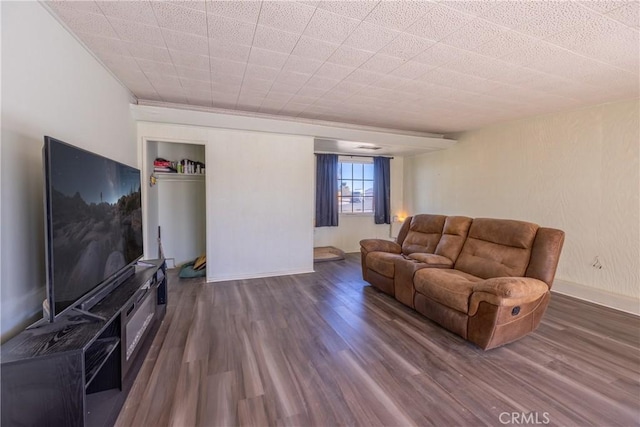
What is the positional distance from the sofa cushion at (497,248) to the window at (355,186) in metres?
3.08

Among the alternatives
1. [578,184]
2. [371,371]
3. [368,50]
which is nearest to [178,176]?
[368,50]

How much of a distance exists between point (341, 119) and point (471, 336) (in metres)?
3.25

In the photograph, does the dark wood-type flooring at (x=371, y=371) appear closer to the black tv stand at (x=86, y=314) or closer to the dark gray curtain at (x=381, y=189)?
the black tv stand at (x=86, y=314)

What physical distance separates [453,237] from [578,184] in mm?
1771

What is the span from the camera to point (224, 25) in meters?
1.84

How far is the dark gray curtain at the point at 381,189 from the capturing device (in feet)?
20.0

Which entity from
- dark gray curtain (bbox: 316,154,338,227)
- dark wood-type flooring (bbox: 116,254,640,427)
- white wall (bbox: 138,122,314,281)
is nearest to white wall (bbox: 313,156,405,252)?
dark gray curtain (bbox: 316,154,338,227)

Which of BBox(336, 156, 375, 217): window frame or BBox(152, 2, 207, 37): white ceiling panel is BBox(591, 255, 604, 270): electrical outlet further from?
BBox(152, 2, 207, 37): white ceiling panel

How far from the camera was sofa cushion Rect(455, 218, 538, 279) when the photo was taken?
2.57 m

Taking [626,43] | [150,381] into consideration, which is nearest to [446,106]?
[626,43]

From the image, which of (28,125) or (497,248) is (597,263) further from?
(28,125)

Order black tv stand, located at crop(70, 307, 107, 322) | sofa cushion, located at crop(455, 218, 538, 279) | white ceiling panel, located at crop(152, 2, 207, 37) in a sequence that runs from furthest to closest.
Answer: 1. sofa cushion, located at crop(455, 218, 538, 279)
2. white ceiling panel, located at crop(152, 2, 207, 37)
3. black tv stand, located at crop(70, 307, 107, 322)

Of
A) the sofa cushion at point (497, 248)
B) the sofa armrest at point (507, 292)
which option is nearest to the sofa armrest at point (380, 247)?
the sofa cushion at point (497, 248)

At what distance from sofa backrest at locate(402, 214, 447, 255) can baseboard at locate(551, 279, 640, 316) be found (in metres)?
1.75
